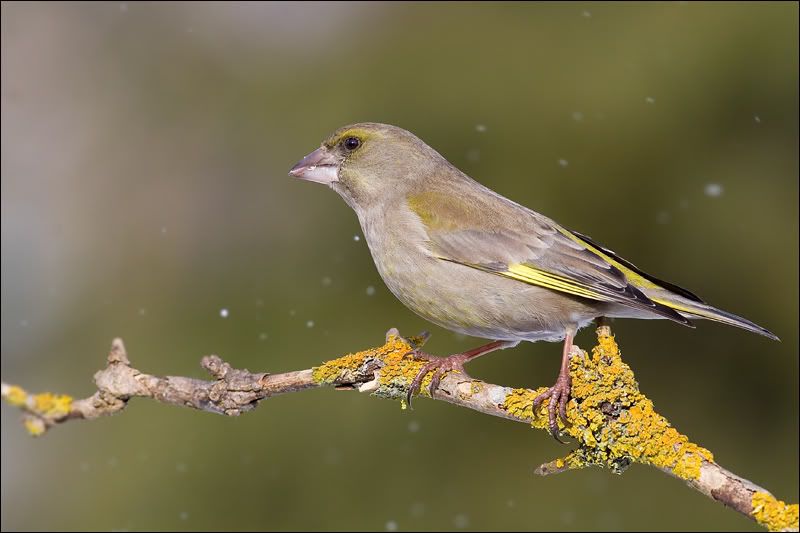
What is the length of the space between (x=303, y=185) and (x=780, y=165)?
342 centimetres

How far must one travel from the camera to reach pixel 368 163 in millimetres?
4824

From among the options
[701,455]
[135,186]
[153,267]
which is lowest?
[701,455]

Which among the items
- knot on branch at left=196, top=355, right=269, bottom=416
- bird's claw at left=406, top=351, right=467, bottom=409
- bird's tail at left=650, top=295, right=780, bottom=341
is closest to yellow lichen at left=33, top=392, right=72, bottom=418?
knot on branch at left=196, top=355, right=269, bottom=416

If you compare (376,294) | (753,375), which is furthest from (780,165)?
(376,294)

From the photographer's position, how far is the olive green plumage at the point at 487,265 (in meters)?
4.27

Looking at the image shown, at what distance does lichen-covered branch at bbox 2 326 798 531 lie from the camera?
11.0ft

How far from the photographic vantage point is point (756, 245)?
22.0ft

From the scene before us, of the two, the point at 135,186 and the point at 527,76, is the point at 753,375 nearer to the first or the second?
the point at 527,76

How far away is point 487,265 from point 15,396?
1975 millimetres

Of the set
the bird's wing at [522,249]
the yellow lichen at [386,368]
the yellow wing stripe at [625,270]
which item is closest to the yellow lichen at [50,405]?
the yellow lichen at [386,368]

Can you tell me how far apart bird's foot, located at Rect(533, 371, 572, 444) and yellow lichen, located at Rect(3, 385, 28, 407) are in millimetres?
1943

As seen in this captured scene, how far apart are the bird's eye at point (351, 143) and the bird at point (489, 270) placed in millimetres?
125

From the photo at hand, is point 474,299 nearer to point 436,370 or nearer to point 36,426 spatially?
point 436,370

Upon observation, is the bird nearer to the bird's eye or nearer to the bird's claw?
the bird's claw
